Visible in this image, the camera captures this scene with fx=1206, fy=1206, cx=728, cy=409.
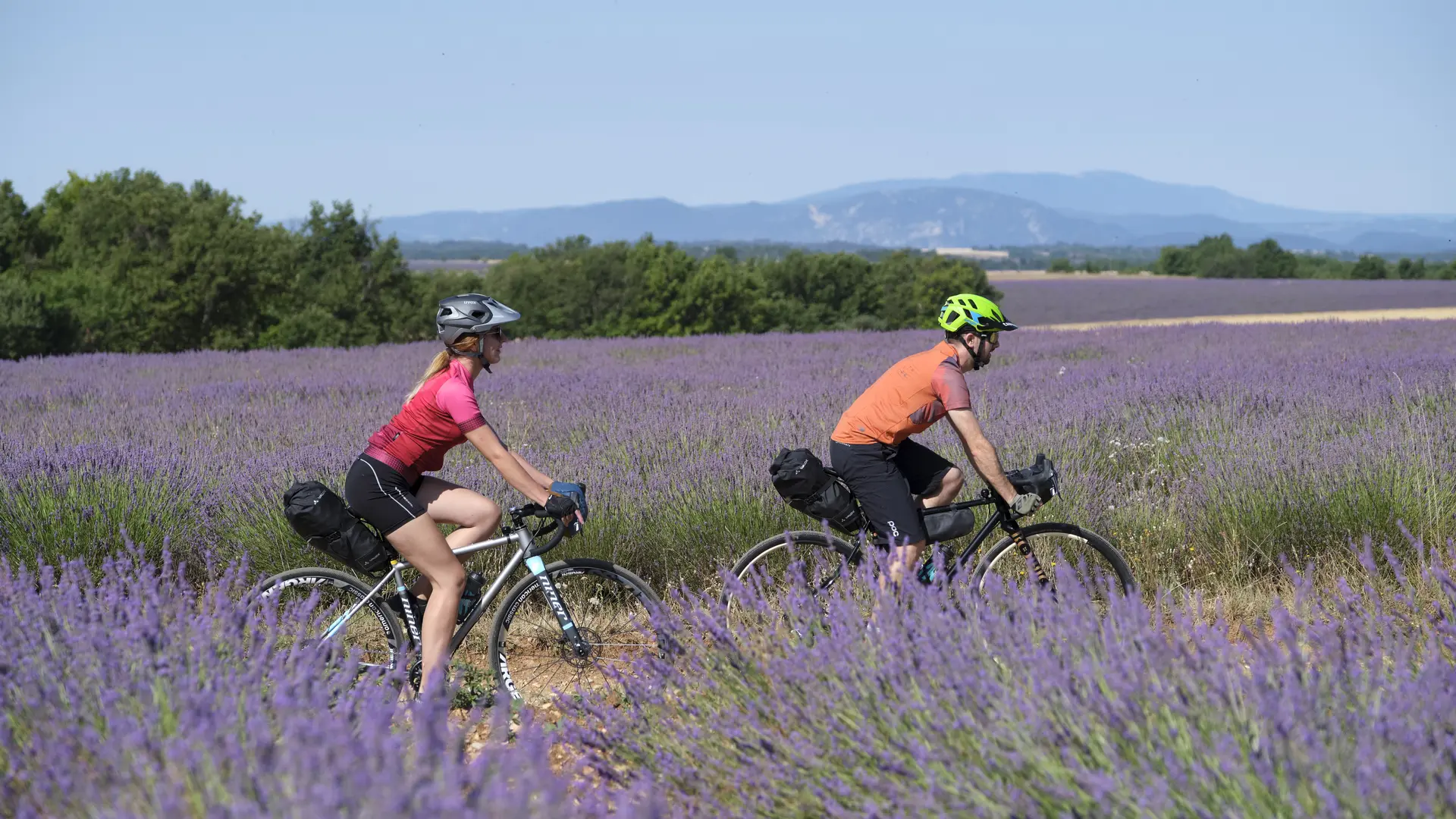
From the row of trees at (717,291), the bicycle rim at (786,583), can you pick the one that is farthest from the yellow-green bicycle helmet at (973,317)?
the row of trees at (717,291)

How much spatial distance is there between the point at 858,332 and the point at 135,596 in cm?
1760

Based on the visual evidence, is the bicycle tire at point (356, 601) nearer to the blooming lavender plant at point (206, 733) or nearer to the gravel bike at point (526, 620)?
the gravel bike at point (526, 620)

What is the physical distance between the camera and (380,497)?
12.4 ft

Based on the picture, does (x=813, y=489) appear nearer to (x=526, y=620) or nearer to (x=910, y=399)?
(x=910, y=399)

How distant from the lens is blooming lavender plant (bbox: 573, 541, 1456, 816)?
6.78 feet

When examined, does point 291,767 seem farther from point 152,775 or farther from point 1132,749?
point 1132,749

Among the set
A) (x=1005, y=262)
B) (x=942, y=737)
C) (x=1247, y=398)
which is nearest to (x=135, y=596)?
(x=942, y=737)

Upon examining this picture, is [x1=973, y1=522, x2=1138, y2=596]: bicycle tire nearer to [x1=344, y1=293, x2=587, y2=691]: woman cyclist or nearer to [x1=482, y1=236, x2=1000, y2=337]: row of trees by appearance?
[x1=344, y1=293, x2=587, y2=691]: woman cyclist

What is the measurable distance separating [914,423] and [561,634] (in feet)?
4.74

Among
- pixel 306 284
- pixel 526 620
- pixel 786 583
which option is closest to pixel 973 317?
pixel 786 583

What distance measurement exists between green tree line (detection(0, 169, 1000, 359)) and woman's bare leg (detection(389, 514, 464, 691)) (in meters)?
28.9

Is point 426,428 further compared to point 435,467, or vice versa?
point 435,467

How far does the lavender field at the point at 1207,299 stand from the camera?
4675 centimetres

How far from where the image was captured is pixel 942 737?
2449mm
